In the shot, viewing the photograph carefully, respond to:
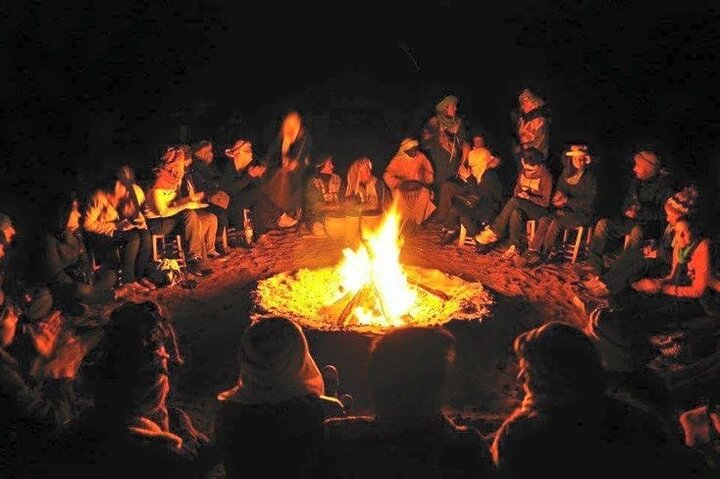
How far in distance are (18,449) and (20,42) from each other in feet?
30.1

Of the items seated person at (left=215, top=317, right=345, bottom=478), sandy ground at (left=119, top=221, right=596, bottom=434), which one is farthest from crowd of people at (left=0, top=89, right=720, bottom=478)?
sandy ground at (left=119, top=221, right=596, bottom=434)

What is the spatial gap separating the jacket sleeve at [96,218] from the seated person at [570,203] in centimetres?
542

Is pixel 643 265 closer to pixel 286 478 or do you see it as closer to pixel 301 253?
pixel 301 253

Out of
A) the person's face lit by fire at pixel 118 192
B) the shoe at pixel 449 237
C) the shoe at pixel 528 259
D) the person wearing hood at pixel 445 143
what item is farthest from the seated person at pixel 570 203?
the person's face lit by fire at pixel 118 192

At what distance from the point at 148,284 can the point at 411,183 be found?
4116 mm

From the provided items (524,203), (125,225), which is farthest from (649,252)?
(125,225)

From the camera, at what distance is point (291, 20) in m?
14.4

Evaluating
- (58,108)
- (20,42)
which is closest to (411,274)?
(58,108)

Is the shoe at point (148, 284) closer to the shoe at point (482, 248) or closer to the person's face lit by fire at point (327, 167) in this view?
the person's face lit by fire at point (327, 167)

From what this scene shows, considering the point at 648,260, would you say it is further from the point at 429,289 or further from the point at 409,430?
the point at 409,430

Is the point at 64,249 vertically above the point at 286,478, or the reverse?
the point at 64,249

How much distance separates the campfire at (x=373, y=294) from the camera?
7098 millimetres

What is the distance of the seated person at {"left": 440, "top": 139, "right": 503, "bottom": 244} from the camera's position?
9.84 meters

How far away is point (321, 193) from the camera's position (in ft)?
33.8
